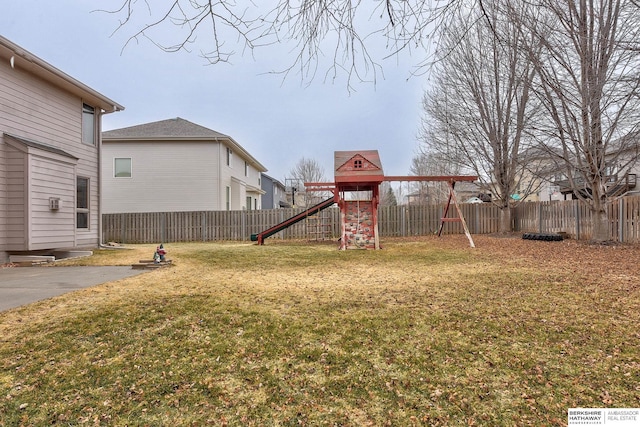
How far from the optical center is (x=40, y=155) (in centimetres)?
791

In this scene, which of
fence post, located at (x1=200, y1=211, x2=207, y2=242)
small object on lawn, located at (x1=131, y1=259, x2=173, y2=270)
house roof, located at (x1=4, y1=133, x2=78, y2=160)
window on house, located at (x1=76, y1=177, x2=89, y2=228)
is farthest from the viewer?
fence post, located at (x1=200, y1=211, x2=207, y2=242)

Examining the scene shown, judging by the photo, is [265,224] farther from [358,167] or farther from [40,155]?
[40,155]

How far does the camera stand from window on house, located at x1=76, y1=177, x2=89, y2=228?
995 cm

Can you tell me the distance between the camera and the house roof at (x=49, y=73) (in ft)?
24.4

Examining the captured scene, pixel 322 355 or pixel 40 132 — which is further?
pixel 40 132

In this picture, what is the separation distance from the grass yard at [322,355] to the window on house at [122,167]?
599 inches

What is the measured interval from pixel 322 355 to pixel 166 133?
710 inches

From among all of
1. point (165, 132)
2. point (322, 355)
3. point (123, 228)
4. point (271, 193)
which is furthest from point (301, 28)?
point (271, 193)

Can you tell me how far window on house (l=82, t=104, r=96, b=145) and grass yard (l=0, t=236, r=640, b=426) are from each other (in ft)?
27.0

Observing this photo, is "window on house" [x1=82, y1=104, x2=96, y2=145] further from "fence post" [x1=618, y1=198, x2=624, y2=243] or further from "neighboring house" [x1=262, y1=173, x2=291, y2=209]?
"neighboring house" [x1=262, y1=173, x2=291, y2=209]

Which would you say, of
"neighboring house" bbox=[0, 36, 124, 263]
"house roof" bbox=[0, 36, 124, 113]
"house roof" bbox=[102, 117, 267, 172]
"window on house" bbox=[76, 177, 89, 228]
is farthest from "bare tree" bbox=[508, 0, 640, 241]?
"house roof" bbox=[102, 117, 267, 172]

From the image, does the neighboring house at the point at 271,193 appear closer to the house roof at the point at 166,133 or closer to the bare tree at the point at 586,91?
the house roof at the point at 166,133

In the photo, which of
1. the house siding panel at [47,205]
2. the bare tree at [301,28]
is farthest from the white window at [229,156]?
the bare tree at [301,28]

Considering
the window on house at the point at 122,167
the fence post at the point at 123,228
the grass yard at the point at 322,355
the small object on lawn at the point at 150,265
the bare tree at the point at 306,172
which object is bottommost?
the grass yard at the point at 322,355
